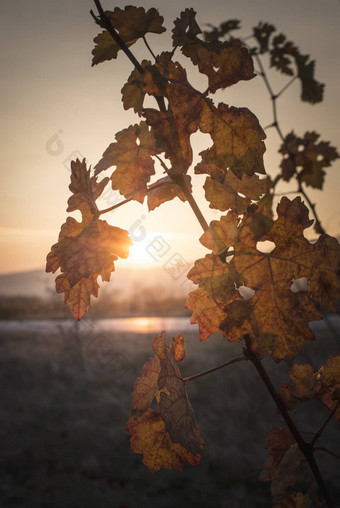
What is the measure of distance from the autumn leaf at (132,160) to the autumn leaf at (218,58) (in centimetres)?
14

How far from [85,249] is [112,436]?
523 centimetres

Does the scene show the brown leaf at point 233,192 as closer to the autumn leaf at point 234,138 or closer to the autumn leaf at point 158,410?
the autumn leaf at point 234,138

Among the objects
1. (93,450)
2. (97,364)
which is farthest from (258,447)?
(97,364)

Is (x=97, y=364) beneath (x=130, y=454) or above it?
above

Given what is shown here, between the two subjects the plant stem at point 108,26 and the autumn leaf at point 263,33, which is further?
the autumn leaf at point 263,33

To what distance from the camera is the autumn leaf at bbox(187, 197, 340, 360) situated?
2.37 feet

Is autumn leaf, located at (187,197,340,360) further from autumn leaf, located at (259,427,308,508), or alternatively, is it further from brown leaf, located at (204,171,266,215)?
autumn leaf, located at (259,427,308,508)

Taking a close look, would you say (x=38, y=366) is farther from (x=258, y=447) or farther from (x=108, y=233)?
(x=108, y=233)

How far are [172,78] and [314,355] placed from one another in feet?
27.0

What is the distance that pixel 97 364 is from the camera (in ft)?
30.3

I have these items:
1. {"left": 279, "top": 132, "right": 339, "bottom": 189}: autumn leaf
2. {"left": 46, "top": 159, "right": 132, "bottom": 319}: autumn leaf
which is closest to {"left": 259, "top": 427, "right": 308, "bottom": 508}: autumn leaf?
→ {"left": 46, "top": 159, "right": 132, "bottom": 319}: autumn leaf

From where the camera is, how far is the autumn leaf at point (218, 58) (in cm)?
75

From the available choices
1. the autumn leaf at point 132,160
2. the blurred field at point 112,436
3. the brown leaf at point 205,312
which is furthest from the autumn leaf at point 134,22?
the blurred field at point 112,436

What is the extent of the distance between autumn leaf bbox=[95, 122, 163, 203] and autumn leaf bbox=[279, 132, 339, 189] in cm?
214
